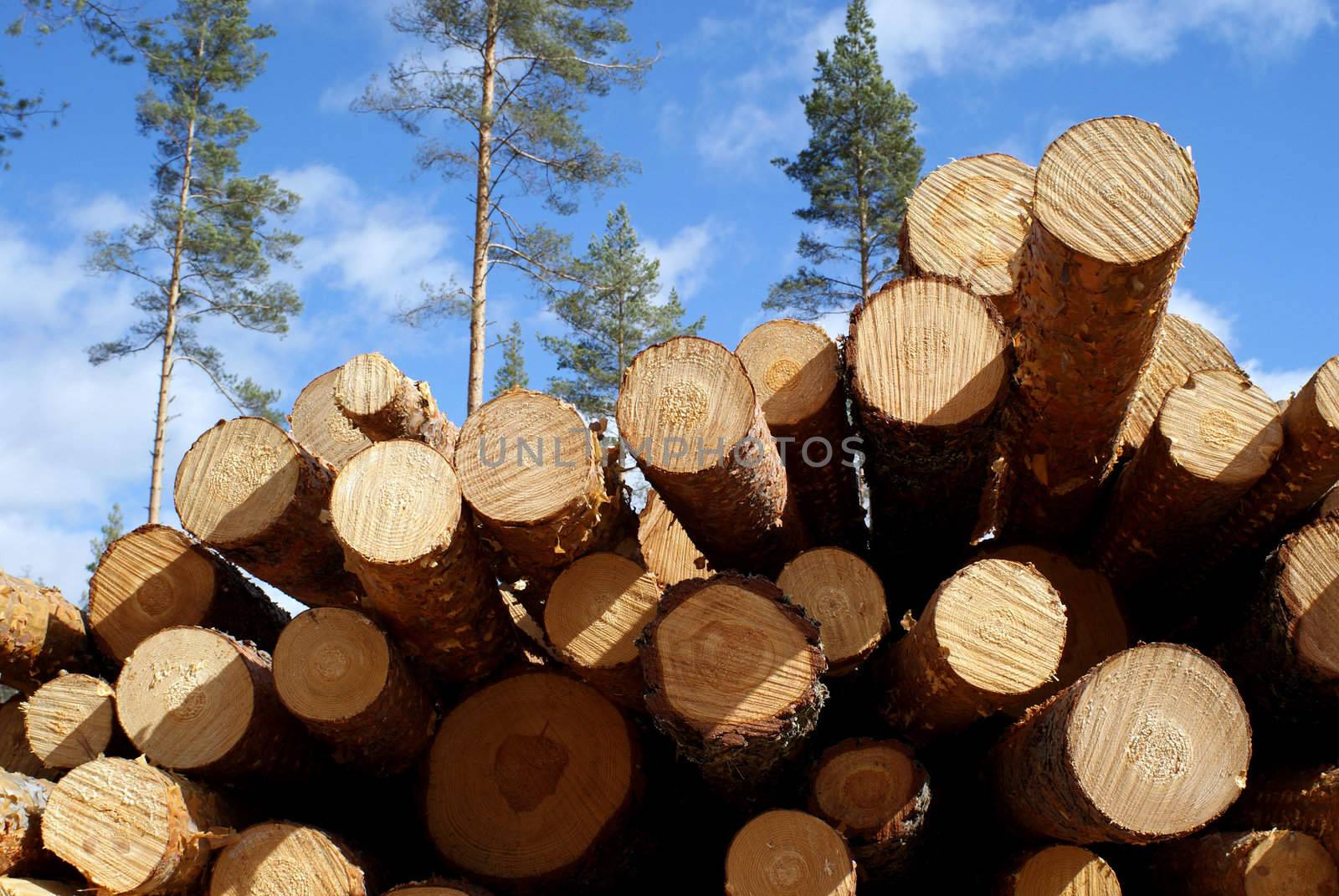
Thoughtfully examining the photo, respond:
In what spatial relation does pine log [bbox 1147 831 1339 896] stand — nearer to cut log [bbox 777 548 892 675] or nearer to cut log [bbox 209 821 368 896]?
cut log [bbox 777 548 892 675]

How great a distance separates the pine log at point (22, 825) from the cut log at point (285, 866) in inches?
19.2

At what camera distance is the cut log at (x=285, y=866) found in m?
2.68

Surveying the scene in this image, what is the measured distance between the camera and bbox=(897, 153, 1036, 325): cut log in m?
3.39

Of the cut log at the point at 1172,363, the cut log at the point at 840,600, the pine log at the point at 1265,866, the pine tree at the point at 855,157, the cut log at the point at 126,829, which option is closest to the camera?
the pine log at the point at 1265,866

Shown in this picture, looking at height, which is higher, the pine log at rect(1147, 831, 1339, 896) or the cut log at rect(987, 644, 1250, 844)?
the cut log at rect(987, 644, 1250, 844)

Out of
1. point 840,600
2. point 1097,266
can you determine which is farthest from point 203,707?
point 1097,266

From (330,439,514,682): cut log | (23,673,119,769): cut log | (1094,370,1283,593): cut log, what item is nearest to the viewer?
(330,439,514,682): cut log

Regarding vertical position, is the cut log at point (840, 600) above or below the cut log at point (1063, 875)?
above

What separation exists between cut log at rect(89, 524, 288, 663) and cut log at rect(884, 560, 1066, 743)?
2.29 m

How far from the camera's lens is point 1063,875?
270cm

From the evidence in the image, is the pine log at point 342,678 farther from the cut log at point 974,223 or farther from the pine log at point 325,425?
the cut log at point 974,223

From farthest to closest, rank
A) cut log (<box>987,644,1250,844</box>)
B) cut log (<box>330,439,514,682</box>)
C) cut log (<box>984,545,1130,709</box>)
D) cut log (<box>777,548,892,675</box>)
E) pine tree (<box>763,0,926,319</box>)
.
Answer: pine tree (<box>763,0,926,319</box>) → cut log (<box>984,545,1130,709</box>) → cut log (<box>777,548,892,675</box>) → cut log (<box>330,439,514,682</box>) → cut log (<box>987,644,1250,844</box>)

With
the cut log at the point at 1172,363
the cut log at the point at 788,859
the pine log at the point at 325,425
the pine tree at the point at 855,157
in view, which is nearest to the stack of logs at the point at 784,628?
the cut log at the point at 788,859

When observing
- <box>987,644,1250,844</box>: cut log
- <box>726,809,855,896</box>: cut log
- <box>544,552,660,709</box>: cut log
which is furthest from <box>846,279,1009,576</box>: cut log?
<box>726,809,855,896</box>: cut log
